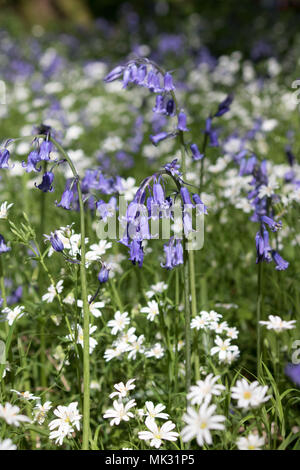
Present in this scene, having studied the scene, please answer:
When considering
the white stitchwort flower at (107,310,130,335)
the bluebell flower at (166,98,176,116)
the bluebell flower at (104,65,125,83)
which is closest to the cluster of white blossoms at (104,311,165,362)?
the white stitchwort flower at (107,310,130,335)

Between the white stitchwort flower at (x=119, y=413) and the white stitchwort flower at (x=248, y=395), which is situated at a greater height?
the white stitchwort flower at (x=248, y=395)

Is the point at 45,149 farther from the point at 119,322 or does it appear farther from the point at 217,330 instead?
the point at 217,330

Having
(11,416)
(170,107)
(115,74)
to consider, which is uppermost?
(115,74)

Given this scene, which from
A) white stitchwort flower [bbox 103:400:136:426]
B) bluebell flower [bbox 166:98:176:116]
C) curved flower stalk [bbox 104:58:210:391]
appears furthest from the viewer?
bluebell flower [bbox 166:98:176:116]

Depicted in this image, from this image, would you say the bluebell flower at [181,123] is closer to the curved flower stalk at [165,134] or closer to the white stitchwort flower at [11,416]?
the curved flower stalk at [165,134]

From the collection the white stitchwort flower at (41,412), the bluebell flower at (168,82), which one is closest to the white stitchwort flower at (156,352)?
the white stitchwort flower at (41,412)

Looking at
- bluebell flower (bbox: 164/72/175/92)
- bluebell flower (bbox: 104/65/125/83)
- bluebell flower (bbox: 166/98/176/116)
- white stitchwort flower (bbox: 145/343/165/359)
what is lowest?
white stitchwort flower (bbox: 145/343/165/359)

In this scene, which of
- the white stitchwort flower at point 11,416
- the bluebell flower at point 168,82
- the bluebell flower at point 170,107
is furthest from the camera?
the bluebell flower at point 170,107

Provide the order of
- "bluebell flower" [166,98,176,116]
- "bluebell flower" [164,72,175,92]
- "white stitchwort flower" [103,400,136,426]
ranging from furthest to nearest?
"bluebell flower" [166,98,176,116] → "bluebell flower" [164,72,175,92] → "white stitchwort flower" [103,400,136,426]

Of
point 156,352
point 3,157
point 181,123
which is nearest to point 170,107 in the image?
point 181,123

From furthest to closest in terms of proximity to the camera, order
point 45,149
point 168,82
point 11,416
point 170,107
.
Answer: point 170,107 < point 168,82 < point 45,149 < point 11,416

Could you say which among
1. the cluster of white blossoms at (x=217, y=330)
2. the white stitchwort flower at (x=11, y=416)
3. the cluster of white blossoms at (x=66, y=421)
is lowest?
the cluster of white blossoms at (x=66, y=421)

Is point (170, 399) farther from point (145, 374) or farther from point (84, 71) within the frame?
point (84, 71)

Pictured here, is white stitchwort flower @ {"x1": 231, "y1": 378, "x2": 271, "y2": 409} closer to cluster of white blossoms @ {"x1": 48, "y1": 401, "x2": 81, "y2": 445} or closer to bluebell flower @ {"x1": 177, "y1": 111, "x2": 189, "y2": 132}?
cluster of white blossoms @ {"x1": 48, "y1": 401, "x2": 81, "y2": 445}
